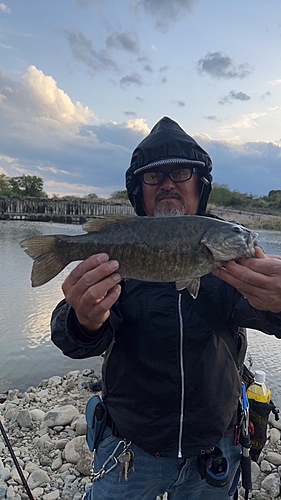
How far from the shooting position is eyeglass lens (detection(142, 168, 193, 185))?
3475mm

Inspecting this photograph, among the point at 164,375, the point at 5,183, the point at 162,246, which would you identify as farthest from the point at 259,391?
the point at 5,183

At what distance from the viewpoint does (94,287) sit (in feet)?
7.64

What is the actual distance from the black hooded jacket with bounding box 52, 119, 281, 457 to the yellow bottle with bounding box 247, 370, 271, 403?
496 millimetres

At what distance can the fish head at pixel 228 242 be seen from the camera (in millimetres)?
2506

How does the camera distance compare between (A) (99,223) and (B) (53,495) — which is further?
(B) (53,495)

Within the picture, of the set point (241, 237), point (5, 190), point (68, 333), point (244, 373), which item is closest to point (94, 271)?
point (68, 333)

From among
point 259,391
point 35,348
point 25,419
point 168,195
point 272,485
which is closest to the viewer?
point 259,391

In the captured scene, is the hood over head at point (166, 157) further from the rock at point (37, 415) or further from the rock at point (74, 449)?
the rock at point (37, 415)

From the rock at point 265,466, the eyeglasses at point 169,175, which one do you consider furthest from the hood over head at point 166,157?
the rock at point 265,466

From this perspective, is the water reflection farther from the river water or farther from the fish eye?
the fish eye

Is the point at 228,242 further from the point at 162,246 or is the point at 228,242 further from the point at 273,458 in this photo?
the point at 273,458

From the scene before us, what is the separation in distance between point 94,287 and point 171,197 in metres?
1.39

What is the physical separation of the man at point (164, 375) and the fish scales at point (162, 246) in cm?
14

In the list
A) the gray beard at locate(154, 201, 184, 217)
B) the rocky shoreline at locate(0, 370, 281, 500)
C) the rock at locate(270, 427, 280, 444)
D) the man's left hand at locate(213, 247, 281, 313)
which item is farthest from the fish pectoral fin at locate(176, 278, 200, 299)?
the rock at locate(270, 427, 280, 444)
